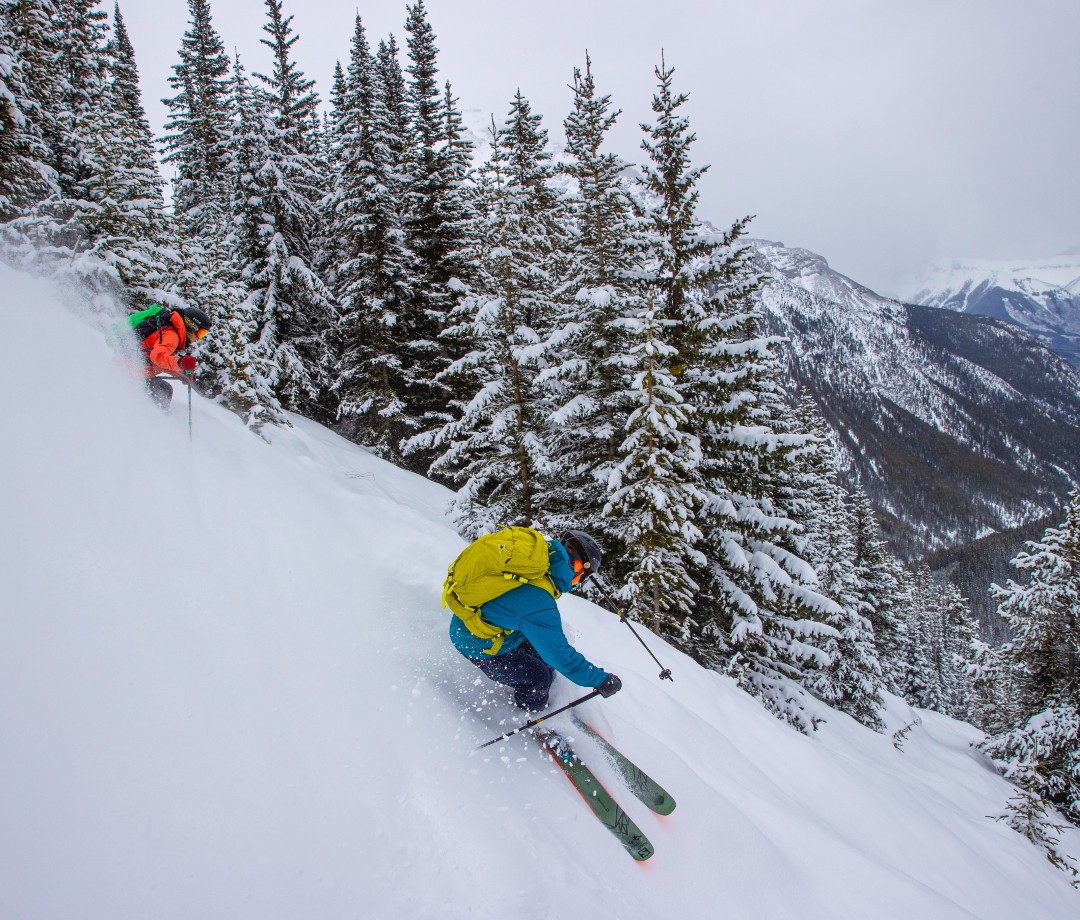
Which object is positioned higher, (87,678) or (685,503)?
(87,678)

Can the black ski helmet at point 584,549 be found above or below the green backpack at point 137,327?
below

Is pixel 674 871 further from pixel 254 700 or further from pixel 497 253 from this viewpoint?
pixel 497 253

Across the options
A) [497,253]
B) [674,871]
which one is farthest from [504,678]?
[497,253]

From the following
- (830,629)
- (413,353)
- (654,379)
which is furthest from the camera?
(413,353)

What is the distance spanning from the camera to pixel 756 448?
12.8 metres

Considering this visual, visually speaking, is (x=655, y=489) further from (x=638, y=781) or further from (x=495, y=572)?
(x=495, y=572)

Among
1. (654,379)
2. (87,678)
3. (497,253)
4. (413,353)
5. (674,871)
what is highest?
(497,253)

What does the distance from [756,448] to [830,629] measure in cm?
564

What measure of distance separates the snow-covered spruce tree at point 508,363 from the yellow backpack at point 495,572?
10.2 metres

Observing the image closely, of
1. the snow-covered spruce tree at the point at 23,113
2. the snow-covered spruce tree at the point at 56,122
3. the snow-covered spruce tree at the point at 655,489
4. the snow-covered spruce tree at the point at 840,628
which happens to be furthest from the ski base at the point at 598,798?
the snow-covered spruce tree at the point at 840,628

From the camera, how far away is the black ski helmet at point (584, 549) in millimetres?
4355

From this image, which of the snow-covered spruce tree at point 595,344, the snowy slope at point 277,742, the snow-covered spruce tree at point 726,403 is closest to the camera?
the snowy slope at point 277,742

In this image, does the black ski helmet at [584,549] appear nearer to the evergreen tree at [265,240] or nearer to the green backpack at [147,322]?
the green backpack at [147,322]

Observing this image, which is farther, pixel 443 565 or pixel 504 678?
pixel 443 565
